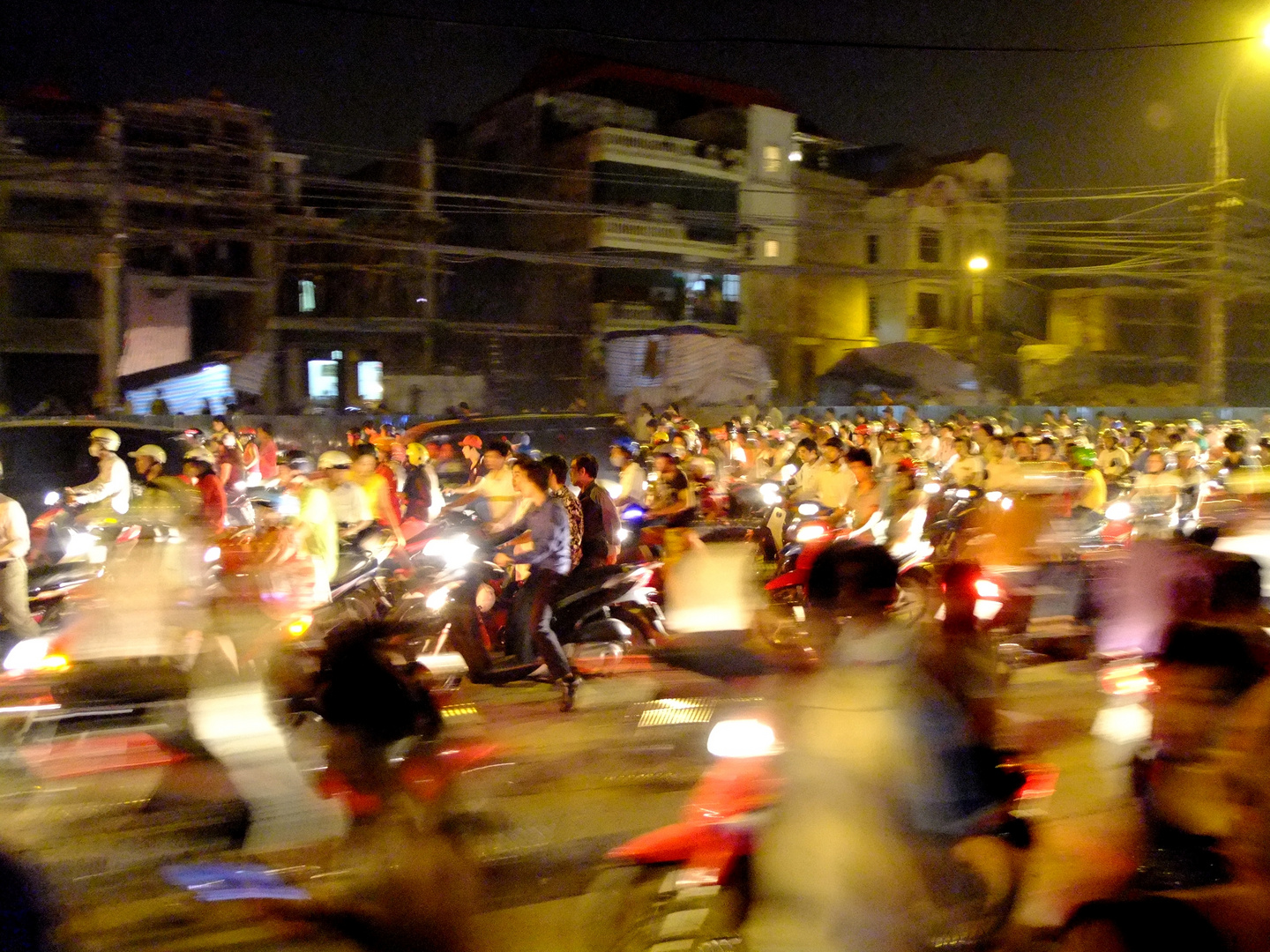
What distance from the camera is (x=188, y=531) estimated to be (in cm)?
605

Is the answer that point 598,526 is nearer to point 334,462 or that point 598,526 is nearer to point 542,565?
point 542,565

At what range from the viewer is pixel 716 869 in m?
3.67

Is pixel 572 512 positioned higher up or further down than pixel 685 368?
further down

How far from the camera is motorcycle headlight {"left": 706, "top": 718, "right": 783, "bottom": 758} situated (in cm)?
394

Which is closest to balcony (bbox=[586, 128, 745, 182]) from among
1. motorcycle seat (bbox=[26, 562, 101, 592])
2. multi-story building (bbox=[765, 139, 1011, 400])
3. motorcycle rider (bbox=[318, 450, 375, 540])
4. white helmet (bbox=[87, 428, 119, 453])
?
multi-story building (bbox=[765, 139, 1011, 400])

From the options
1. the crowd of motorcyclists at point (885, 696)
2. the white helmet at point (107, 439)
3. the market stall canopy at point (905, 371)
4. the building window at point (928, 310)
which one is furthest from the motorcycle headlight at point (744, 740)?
the building window at point (928, 310)

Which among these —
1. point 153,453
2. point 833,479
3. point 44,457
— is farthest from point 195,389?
point 833,479

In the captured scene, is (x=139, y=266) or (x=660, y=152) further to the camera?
(x=660, y=152)

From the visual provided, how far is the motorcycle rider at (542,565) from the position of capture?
782 centimetres

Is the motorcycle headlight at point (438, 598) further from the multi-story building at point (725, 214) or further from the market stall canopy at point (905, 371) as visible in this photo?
the market stall canopy at point (905, 371)

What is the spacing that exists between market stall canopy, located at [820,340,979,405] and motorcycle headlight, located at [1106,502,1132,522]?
26.4 m

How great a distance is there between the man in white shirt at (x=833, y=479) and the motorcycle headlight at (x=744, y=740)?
7.51 m

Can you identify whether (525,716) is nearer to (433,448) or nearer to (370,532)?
(370,532)

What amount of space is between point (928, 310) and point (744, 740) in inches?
1727
